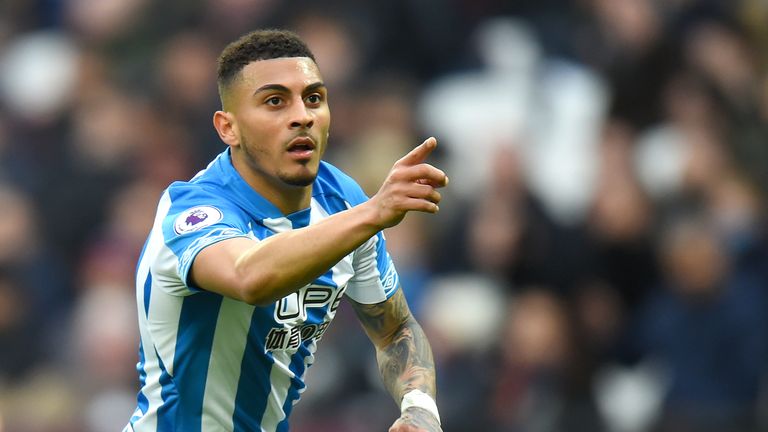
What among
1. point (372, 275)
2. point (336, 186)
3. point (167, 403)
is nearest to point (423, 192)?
point (336, 186)

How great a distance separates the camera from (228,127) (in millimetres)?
5039

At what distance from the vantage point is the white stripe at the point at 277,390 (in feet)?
16.8

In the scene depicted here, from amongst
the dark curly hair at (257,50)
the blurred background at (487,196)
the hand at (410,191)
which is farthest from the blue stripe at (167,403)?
the blurred background at (487,196)

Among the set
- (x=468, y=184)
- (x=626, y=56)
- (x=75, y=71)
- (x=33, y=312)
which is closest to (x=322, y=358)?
(x=468, y=184)

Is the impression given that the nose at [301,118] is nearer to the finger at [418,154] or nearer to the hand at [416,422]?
the finger at [418,154]

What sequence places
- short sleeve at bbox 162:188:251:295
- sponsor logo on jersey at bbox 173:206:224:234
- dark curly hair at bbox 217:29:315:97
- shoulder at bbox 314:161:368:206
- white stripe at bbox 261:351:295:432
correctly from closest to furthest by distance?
short sleeve at bbox 162:188:251:295, sponsor logo on jersey at bbox 173:206:224:234, dark curly hair at bbox 217:29:315:97, white stripe at bbox 261:351:295:432, shoulder at bbox 314:161:368:206

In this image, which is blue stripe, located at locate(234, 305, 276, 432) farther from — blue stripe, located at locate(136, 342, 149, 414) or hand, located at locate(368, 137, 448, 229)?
hand, located at locate(368, 137, 448, 229)

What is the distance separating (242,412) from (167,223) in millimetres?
788

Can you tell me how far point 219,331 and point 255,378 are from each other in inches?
9.9

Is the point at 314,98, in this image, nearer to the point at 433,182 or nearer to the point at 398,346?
the point at 433,182

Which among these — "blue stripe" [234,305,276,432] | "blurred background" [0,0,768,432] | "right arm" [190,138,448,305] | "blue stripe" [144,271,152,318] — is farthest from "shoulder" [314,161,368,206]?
"blurred background" [0,0,768,432]

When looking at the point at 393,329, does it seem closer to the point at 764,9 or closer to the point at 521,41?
the point at 521,41

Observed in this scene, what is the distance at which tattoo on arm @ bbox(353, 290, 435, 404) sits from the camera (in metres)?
5.45

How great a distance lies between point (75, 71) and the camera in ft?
37.7
